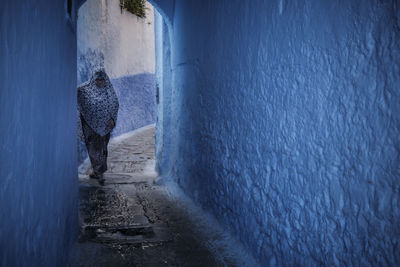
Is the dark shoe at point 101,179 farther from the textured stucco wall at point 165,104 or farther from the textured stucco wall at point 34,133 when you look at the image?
Result: the textured stucco wall at point 34,133

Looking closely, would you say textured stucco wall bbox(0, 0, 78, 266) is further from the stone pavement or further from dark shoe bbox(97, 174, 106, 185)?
dark shoe bbox(97, 174, 106, 185)

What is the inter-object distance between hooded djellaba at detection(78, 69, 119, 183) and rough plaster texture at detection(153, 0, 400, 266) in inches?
89.4

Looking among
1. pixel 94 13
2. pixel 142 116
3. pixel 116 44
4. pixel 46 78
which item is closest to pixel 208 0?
pixel 46 78

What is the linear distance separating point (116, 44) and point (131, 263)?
905 cm

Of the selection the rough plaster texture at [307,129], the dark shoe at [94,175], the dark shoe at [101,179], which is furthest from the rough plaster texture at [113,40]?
the rough plaster texture at [307,129]

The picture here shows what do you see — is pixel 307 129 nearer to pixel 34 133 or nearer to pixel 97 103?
pixel 34 133

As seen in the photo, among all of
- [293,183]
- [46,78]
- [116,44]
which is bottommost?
[293,183]

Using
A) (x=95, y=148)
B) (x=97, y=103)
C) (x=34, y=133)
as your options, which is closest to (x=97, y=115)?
(x=97, y=103)

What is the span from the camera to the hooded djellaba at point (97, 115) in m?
5.17

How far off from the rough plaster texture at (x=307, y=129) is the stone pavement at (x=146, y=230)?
0.22 meters

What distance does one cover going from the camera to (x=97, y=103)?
524 centimetres

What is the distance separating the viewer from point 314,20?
1758 mm

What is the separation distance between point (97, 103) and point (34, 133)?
3846mm

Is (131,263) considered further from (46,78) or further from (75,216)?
(46,78)
